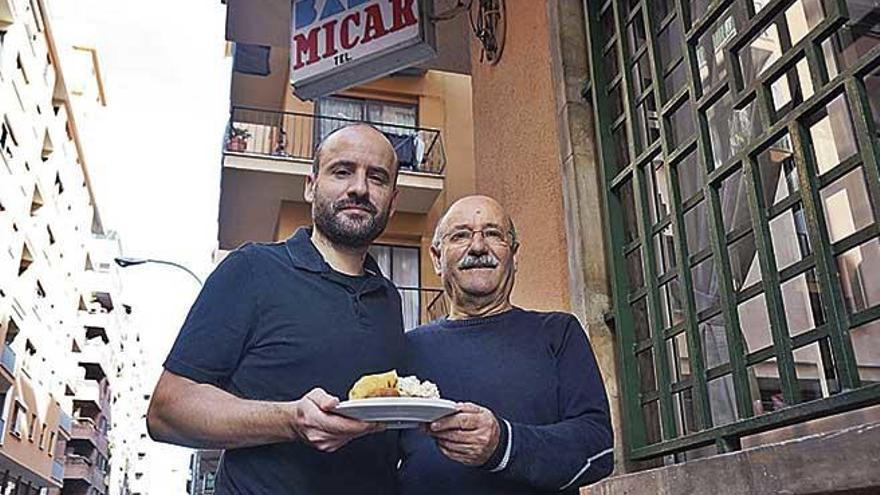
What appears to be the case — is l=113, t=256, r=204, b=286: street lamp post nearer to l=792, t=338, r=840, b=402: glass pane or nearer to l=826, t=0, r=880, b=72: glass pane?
l=792, t=338, r=840, b=402: glass pane

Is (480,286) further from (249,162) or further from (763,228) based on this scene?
(249,162)

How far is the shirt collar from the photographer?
6.65 ft

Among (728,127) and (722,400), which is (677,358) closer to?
(722,400)

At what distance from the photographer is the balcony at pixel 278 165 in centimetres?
1166

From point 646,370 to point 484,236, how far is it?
5.17 feet

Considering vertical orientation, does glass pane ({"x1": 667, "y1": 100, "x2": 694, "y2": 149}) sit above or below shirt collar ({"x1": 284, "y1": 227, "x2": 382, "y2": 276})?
above

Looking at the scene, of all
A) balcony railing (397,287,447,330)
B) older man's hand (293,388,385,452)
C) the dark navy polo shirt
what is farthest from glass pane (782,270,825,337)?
balcony railing (397,287,447,330)

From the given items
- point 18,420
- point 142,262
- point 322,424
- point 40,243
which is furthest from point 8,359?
point 322,424

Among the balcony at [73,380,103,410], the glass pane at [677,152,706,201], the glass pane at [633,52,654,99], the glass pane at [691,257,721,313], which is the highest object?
the balcony at [73,380,103,410]

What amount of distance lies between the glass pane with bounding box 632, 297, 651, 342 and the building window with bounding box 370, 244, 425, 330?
8.34m

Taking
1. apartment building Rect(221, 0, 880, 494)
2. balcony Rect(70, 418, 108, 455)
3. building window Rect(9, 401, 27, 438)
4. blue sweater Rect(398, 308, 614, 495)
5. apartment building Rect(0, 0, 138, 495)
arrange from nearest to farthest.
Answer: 1. blue sweater Rect(398, 308, 614, 495)
2. apartment building Rect(221, 0, 880, 494)
3. apartment building Rect(0, 0, 138, 495)
4. building window Rect(9, 401, 27, 438)
5. balcony Rect(70, 418, 108, 455)

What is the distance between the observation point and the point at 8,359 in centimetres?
2486

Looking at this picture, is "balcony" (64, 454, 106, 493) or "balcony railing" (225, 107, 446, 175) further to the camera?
"balcony" (64, 454, 106, 493)

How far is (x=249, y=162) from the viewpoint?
38.0ft
